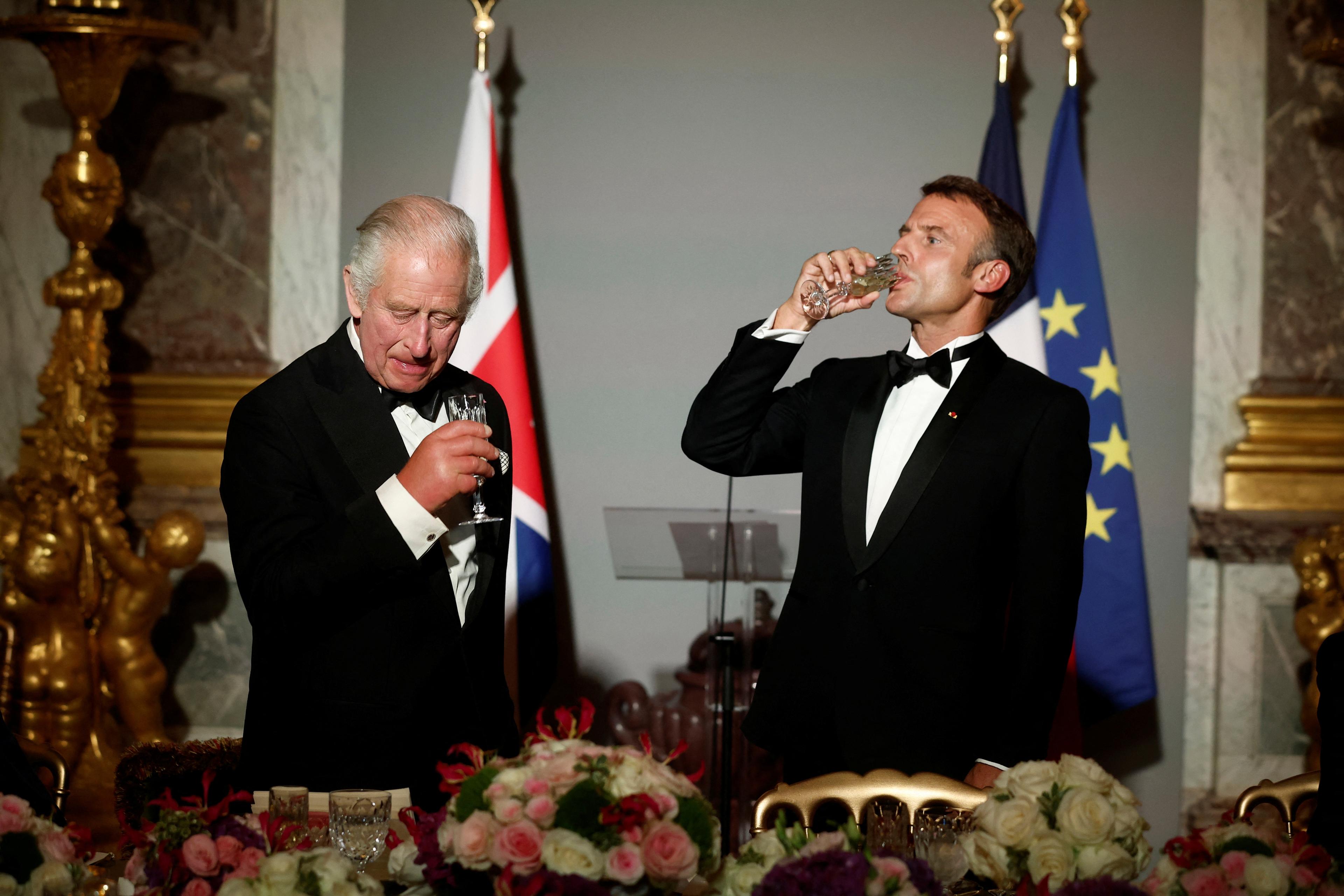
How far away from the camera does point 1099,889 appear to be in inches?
57.4

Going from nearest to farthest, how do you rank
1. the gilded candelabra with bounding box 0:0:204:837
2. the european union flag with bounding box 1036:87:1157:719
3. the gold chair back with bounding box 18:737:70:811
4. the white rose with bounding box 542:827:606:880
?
the white rose with bounding box 542:827:606:880
the gold chair back with bounding box 18:737:70:811
the gilded candelabra with bounding box 0:0:204:837
the european union flag with bounding box 1036:87:1157:719

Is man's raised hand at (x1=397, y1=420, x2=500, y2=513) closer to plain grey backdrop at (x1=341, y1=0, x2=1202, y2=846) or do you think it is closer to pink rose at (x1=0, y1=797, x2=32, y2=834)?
pink rose at (x1=0, y1=797, x2=32, y2=834)

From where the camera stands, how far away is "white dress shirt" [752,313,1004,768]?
106 inches

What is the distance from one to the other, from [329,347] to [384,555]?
0.43 m

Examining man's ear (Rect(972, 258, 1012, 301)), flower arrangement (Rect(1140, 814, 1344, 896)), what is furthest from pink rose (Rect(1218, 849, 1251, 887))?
man's ear (Rect(972, 258, 1012, 301))

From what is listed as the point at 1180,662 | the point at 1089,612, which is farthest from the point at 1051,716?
the point at 1180,662

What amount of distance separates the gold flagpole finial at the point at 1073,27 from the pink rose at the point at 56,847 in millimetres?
4117

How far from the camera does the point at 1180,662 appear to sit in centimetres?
492

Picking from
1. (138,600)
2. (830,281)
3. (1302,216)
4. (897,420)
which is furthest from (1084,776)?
(1302,216)

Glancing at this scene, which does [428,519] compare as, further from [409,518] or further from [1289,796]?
[1289,796]

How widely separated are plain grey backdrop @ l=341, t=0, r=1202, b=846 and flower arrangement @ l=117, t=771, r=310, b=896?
11.2 feet

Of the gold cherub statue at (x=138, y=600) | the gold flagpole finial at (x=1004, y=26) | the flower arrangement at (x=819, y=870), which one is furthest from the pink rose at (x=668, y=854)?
the gold flagpole finial at (x=1004, y=26)

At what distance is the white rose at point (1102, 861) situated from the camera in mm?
1604

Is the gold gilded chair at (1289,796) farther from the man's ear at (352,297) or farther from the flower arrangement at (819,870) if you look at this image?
the man's ear at (352,297)
